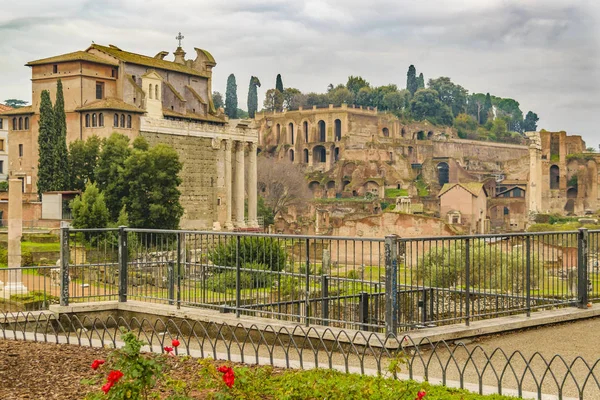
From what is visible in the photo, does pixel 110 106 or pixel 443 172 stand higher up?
pixel 110 106

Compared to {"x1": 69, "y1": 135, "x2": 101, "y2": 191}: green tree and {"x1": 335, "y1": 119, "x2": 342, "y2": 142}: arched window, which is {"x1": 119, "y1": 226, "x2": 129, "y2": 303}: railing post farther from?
{"x1": 335, "y1": 119, "x2": 342, "y2": 142}: arched window

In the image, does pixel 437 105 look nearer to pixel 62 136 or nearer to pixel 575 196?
pixel 575 196

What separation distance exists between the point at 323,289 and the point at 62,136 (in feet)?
114

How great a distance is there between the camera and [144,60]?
52.8 metres

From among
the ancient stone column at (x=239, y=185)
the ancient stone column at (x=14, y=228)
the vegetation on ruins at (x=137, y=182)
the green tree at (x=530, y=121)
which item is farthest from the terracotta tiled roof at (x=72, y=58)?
the green tree at (x=530, y=121)

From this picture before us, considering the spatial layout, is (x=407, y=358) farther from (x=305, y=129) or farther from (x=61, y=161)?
(x=305, y=129)

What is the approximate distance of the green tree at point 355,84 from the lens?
12862 cm

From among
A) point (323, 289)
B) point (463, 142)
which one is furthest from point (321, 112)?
point (323, 289)

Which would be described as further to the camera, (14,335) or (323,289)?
(323,289)

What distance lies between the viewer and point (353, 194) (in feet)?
304

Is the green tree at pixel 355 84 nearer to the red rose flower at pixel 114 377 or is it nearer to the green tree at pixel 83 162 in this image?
the green tree at pixel 83 162

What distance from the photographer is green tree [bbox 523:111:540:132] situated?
→ 538 ft

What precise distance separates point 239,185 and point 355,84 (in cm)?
7682

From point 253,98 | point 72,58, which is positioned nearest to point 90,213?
point 72,58
